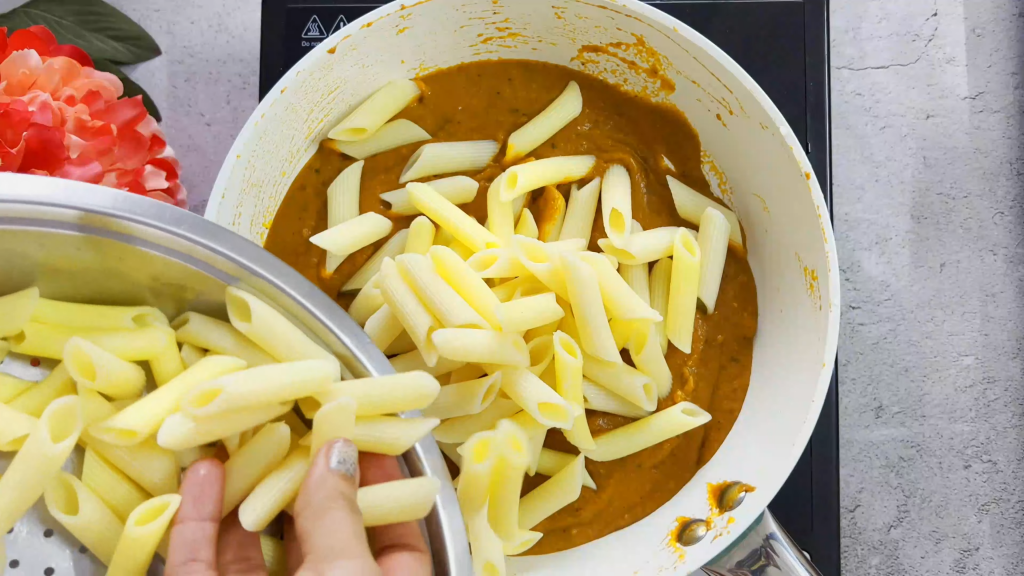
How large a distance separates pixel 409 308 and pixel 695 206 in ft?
1.19

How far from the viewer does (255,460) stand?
1.82 feet

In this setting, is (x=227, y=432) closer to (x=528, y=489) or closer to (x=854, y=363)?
(x=528, y=489)

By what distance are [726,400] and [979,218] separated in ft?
1.88

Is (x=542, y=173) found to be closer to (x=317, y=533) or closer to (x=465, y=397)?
(x=465, y=397)

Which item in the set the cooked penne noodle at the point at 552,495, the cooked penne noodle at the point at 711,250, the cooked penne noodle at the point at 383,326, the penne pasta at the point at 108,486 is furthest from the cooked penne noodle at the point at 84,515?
the cooked penne noodle at the point at 711,250

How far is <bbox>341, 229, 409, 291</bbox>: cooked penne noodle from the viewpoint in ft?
2.67

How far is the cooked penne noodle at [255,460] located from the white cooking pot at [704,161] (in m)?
0.29

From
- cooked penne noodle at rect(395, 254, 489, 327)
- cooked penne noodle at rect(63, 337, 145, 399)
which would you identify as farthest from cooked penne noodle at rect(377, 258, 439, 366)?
cooked penne noodle at rect(63, 337, 145, 399)

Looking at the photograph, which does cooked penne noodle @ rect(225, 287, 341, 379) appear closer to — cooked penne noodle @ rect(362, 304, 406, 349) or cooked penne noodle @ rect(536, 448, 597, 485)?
cooked penne noodle @ rect(362, 304, 406, 349)

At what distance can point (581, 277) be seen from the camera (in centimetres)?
70

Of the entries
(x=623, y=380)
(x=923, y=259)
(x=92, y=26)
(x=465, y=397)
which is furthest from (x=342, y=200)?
(x=923, y=259)

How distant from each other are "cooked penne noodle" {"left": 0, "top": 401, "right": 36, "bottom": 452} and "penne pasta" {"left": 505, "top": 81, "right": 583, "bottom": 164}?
527mm

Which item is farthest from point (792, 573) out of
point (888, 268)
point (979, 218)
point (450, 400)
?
point (979, 218)

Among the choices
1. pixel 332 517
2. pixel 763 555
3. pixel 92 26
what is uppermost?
pixel 92 26
